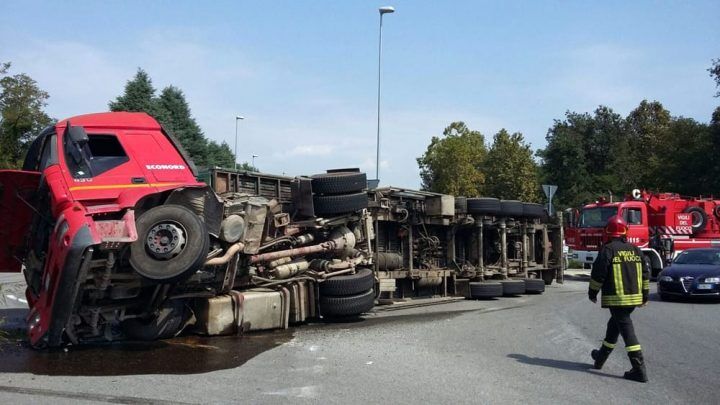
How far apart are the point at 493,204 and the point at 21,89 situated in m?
35.6

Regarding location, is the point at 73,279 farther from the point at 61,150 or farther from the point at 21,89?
the point at 21,89

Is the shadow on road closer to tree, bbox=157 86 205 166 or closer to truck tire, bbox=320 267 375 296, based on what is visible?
truck tire, bbox=320 267 375 296

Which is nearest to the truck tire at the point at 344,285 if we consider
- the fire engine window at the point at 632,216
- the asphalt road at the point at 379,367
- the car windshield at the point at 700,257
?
the asphalt road at the point at 379,367

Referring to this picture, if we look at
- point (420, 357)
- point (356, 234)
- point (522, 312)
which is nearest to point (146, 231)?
point (420, 357)

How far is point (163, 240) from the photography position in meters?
6.99

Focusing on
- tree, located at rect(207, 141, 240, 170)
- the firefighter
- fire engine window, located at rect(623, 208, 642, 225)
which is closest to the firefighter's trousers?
the firefighter

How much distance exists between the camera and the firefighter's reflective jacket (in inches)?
265

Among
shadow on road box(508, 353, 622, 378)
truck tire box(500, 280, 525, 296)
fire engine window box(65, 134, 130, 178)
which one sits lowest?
shadow on road box(508, 353, 622, 378)

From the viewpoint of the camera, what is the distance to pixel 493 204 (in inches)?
578

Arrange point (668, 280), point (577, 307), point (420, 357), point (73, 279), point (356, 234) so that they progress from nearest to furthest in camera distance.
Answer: point (73, 279)
point (420, 357)
point (356, 234)
point (577, 307)
point (668, 280)

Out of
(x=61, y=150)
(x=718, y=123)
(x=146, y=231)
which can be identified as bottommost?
(x=146, y=231)

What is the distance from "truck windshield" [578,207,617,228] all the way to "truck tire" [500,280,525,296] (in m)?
7.77

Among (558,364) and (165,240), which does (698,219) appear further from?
(165,240)

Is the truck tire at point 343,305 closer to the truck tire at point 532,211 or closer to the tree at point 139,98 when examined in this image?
the truck tire at point 532,211
